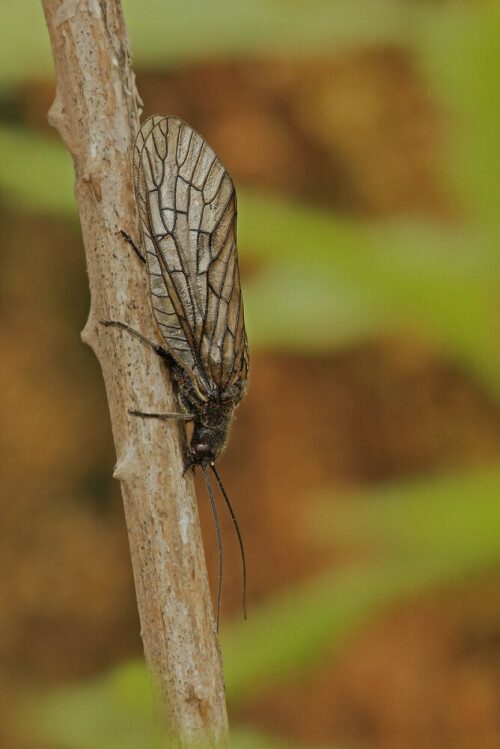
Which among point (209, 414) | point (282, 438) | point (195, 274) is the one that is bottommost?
→ point (282, 438)

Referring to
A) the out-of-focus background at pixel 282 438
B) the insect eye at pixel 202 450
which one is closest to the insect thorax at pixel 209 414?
the insect eye at pixel 202 450

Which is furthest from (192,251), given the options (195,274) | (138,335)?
(138,335)

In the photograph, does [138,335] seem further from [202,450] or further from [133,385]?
[202,450]

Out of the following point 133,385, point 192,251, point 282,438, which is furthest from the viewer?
point 282,438

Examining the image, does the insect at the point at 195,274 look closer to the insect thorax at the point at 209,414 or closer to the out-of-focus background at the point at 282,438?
the insect thorax at the point at 209,414

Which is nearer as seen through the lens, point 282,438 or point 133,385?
point 133,385

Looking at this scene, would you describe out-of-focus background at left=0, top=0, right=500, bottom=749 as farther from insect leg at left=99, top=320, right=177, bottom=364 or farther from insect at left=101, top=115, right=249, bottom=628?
insect leg at left=99, top=320, right=177, bottom=364

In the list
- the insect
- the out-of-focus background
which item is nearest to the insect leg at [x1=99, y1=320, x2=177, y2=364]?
the insect
